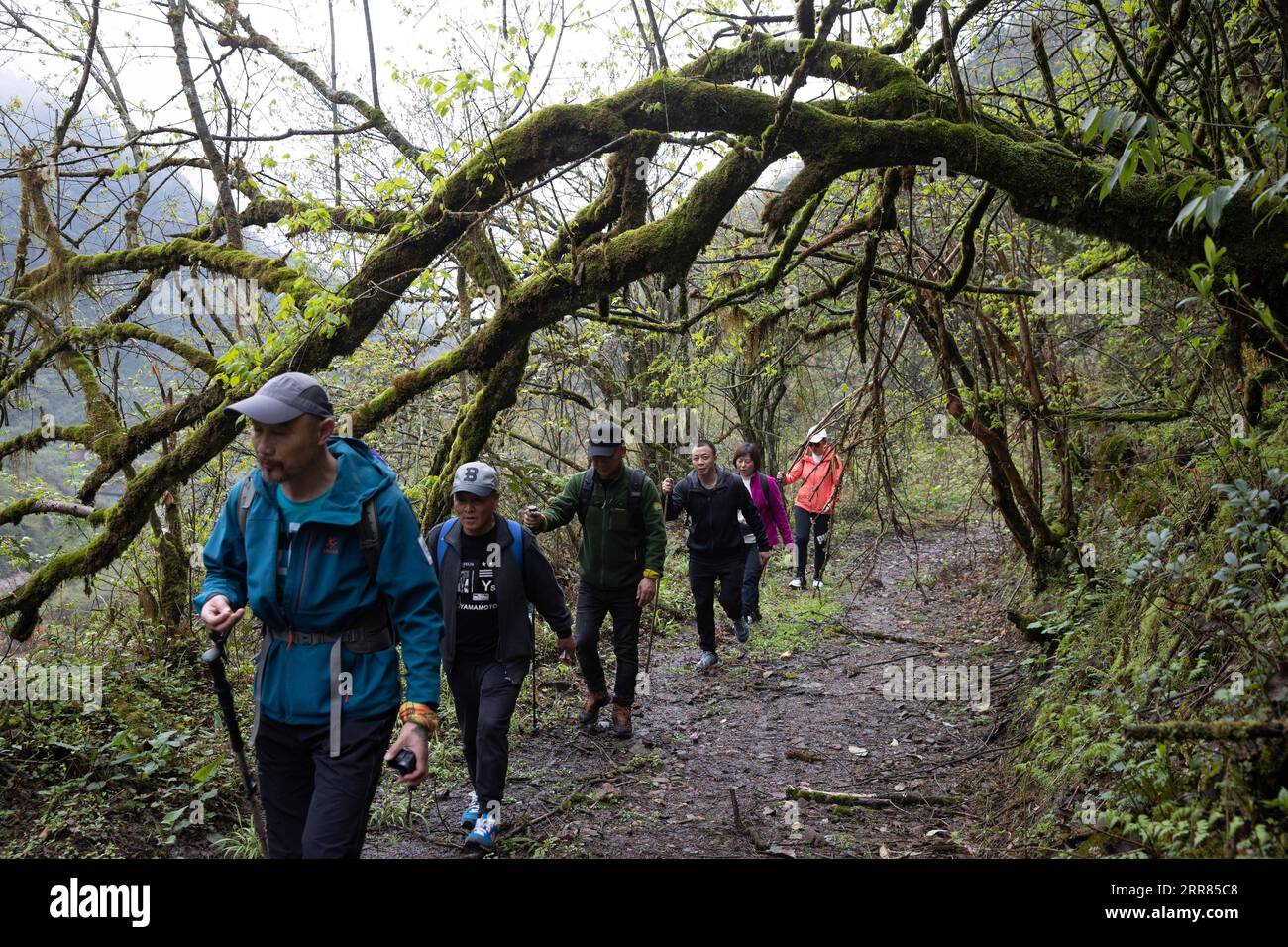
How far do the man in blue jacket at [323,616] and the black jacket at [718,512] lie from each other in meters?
5.29

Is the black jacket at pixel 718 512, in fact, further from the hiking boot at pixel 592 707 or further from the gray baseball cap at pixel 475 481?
the gray baseball cap at pixel 475 481

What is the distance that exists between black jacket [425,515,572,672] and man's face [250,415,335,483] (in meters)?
1.90

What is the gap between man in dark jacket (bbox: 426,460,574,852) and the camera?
188 inches

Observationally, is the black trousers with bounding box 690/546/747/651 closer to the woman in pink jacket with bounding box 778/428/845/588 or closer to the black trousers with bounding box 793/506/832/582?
the woman in pink jacket with bounding box 778/428/845/588

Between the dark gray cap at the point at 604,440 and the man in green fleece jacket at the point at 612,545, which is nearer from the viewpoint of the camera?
the dark gray cap at the point at 604,440

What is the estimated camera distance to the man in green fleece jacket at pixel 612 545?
6.53 metres

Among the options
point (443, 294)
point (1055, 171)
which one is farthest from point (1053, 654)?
point (443, 294)

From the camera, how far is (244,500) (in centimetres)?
312

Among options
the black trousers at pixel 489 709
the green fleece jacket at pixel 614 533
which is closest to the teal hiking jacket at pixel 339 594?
the black trousers at pixel 489 709

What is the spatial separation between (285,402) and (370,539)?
23.2 inches
